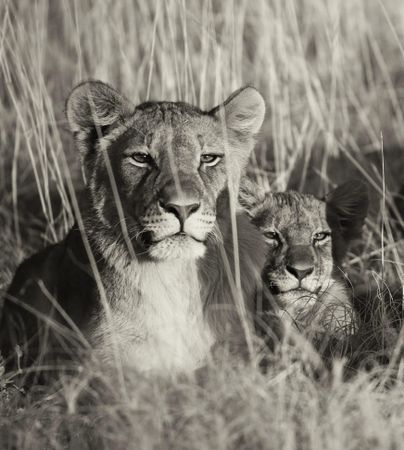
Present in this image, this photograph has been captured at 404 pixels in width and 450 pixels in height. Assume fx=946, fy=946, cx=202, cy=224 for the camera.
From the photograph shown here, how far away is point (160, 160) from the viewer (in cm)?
392

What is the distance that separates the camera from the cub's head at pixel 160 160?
369 cm

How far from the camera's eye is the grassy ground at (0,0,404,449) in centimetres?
304

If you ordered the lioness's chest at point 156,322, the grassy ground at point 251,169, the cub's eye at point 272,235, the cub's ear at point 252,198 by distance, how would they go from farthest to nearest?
the cub's ear at point 252,198
the cub's eye at point 272,235
the lioness's chest at point 156,322
the grassy ground at point 251,169

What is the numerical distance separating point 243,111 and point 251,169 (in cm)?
195

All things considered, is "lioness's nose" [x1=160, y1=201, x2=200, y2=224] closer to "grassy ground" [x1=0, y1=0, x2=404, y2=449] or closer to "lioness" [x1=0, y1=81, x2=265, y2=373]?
"lioness" [x1=0, y1=81, x2=265, y2=373]

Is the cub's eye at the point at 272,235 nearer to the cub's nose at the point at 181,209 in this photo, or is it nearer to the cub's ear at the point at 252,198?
the cub's ear at the point at 252,198

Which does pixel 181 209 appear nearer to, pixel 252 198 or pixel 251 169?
pixel 252 198

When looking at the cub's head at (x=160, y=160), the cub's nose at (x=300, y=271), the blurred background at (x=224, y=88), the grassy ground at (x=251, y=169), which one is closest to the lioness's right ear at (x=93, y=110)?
the cub's head at (x=160, y=160)

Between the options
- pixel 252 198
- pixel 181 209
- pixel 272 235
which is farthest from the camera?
pixel 252 198

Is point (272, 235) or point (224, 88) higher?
point (224, 88)

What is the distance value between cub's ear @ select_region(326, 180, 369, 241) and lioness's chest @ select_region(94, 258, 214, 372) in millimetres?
1324

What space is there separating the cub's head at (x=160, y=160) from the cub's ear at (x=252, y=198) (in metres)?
0.53

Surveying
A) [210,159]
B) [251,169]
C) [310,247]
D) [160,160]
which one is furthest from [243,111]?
[251,169]

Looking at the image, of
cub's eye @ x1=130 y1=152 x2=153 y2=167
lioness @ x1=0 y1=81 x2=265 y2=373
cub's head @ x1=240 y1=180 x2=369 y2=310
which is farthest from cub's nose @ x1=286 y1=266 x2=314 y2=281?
cub's eye @ x1=130 y1=152 x2=153 y2=167
